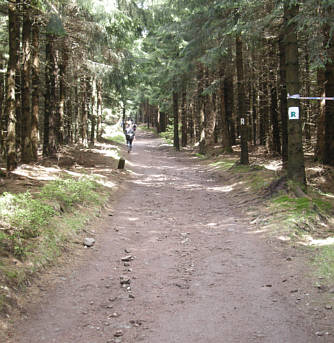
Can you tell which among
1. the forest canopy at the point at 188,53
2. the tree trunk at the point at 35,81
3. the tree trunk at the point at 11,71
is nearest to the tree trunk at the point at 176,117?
the forest canopy at the point at 188,53

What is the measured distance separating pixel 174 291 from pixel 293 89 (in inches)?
266

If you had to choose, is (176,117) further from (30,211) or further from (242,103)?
(30,211)

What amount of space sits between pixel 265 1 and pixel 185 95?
709 inches

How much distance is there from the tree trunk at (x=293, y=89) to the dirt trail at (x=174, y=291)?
7.03ft

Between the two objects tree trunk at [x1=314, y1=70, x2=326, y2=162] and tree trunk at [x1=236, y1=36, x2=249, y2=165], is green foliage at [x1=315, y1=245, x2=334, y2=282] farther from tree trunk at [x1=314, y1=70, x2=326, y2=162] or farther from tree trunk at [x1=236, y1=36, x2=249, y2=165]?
tree trunk at [x1=236, y1=36, x2=249, y2=165]

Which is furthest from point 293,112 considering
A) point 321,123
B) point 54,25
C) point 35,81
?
point 35,81

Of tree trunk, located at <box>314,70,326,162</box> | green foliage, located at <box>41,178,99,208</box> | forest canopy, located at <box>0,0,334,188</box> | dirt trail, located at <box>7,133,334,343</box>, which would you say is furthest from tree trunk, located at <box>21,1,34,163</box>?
tree trunk, located at <box>314,70,326,162</box>

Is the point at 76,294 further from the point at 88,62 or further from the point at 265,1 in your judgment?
the point at 88,62

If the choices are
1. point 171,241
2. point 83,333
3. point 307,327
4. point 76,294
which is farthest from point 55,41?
point 307,327

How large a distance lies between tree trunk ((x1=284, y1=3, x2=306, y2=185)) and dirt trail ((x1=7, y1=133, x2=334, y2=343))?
84.3 inches

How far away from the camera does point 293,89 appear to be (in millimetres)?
9359

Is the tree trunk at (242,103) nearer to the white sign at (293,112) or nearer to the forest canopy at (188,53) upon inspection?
the forest canopy at (188,53)

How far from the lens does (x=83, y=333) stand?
3967 millimetres

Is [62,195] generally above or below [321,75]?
below
